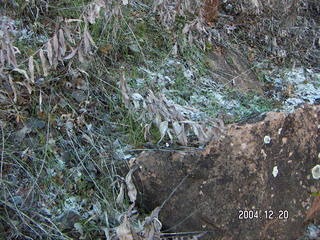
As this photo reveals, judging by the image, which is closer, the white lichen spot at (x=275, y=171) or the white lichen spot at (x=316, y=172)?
the white lichen spot at (x=275, y=171)

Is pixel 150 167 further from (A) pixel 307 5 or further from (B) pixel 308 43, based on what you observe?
(A) pixel 307 5

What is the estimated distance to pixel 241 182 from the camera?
2.05m

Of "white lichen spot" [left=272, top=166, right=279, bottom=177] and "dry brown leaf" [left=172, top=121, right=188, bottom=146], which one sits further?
"white lichen spot" [left=272, top=166, right=279, bottom=177]

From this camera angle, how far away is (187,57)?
9.42 ft

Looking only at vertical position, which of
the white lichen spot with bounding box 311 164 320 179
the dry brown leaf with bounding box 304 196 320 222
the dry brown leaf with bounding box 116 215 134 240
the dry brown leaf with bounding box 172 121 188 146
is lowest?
the dry brown leaf with bounding box 304 196 320 222

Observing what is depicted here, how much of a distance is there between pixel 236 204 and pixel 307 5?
2461 millimetres
